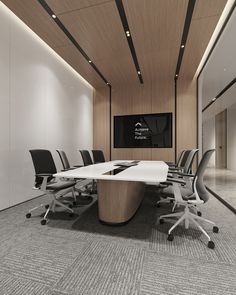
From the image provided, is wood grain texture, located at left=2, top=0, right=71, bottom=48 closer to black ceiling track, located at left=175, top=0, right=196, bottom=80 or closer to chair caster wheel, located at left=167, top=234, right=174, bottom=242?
black ceiling track, located at left=175, top=0, right=196, bottom=80

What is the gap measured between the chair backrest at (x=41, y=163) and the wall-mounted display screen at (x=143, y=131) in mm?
3815

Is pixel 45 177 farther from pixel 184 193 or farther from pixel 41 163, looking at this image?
pixel 184 193

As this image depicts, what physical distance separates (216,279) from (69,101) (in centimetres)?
520

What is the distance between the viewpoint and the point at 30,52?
397cm

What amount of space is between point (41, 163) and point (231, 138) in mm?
8387

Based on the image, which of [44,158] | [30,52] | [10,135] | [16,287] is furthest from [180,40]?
[16,287]

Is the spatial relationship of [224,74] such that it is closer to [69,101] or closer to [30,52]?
[69,101]

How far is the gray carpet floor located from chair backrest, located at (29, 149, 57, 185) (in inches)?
29.1

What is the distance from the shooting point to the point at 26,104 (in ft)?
12.7

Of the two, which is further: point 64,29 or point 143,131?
point 143,131

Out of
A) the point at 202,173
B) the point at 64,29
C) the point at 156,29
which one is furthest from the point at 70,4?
the point at 202,173

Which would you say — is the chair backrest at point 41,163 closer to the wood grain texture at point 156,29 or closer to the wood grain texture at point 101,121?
the wood grain texture at point 156,29

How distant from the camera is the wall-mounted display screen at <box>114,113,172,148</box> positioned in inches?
252

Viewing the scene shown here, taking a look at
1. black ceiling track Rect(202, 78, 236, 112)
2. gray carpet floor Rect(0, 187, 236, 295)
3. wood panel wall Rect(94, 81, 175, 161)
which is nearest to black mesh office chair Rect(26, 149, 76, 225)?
gray carpet floor Rect(0, 187, 236, 295)
